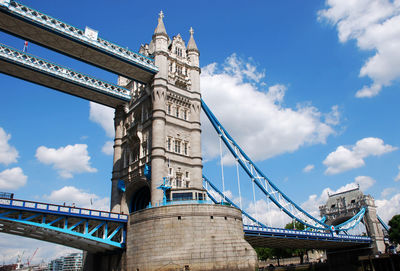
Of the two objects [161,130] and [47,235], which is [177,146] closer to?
[161,130]

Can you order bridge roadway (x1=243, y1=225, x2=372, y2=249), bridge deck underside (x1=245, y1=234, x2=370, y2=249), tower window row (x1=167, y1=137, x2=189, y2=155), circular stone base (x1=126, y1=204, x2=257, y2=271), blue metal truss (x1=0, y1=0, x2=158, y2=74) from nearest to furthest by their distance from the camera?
1. circular stone base (x1=126, y1=204, x2=257, y2=271)
2. blue metal truss (x1=0, y1=0, x2=158, y2=74)
3. tower window row (x1=167, y1=137, x2=189, y2=155)
4. bridge roadway (x1=243, y1=225, x2=372, y2=249)
5. bridge deck underside (x1=245, y1=234, x2=370, y2=249)

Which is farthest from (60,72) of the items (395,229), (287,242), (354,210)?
(395,229)

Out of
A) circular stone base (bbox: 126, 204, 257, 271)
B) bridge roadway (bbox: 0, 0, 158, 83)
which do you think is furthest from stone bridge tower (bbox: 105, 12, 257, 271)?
bridge roadway (bbox: 0, 0, 158, 83)

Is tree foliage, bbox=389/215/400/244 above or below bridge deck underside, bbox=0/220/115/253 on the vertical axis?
above

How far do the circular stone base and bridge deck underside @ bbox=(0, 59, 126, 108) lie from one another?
19.8 meters

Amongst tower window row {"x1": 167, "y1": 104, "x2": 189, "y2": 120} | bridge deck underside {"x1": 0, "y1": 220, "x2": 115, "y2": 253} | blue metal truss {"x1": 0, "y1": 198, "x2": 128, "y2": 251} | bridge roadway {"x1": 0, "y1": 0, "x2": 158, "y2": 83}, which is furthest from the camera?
tower window row {"x1": 167, "y1": 104, "x2": 189, "y2": 120}

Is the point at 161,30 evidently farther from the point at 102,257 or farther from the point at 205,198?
the point at 102,257

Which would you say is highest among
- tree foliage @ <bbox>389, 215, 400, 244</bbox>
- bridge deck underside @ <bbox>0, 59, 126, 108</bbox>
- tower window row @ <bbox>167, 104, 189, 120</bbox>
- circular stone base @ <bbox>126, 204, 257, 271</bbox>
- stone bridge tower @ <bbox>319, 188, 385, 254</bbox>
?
bridge deck underside @ <bbox>0, 59, 126, 108</bbox>

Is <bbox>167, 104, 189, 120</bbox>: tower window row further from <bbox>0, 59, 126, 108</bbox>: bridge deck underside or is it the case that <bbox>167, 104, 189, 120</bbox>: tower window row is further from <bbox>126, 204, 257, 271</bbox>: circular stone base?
<bbox>126, 204, 257, 271</bbox>: circular stone base

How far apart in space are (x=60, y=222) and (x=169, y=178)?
12.5 meters

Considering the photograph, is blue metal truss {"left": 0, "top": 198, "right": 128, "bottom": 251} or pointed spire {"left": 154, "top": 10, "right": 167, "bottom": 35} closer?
blue metal truss {"left": 0, "top": 198, "right": 128, "bottom": 251}

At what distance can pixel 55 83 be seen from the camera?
145ft

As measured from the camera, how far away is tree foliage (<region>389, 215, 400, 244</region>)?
243 feet

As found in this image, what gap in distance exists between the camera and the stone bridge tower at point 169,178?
102 ft
